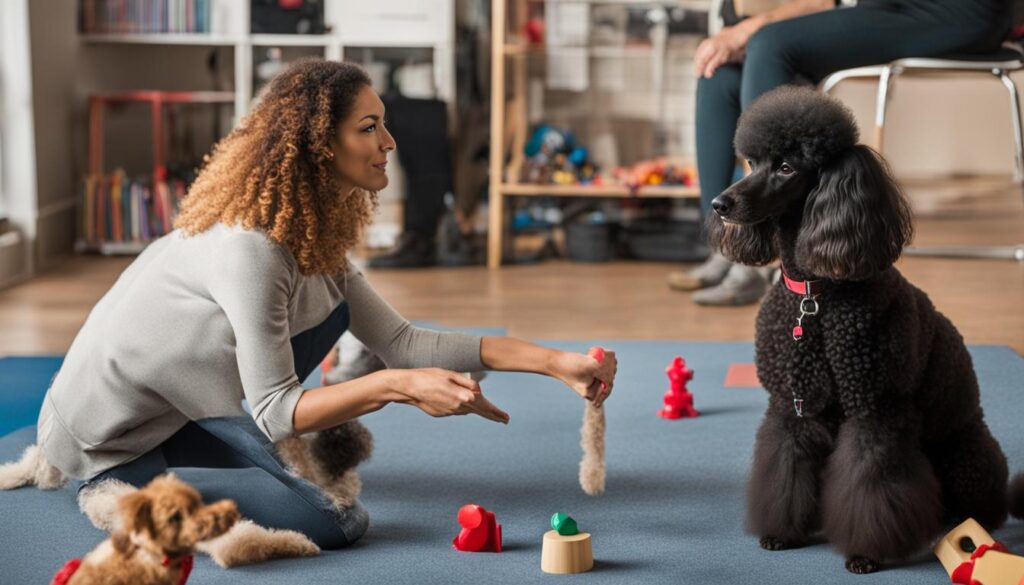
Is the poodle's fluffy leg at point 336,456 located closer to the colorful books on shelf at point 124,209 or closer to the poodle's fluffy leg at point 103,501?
the poodle's fluffy leg at point 103,501

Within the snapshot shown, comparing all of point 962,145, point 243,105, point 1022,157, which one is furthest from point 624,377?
point 962,145

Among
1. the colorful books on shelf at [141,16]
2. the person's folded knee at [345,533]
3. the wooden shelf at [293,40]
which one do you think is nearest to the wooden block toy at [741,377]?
the person's folded knee at [345,533]

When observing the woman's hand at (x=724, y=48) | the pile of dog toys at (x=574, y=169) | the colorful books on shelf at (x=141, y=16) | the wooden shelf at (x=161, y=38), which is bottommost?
the pile of dog toys at (x=574, y=169)

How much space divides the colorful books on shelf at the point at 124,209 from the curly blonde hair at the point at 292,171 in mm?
2802

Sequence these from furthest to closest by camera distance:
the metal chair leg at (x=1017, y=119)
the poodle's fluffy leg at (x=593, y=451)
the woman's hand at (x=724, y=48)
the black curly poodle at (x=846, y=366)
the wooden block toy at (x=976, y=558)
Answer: the metal chair leg at (x=1017, y=119) < the woman's hand at (x=724, y=48) < the poodle's fluffy leg at (x=593, y=451) < the black curly poodle at (x=846, y=366) < the wooden block toy at (x=976, y=558)

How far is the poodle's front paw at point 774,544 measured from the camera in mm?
1941

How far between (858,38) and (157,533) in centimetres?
215

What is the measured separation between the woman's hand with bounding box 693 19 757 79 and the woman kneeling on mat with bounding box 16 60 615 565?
1.39m

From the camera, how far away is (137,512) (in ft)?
4.59

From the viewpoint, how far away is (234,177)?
1985mm

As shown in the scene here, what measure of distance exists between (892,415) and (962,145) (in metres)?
5.49

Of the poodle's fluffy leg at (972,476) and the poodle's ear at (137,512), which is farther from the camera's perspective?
the poodle's fluffy leg at (972,476)

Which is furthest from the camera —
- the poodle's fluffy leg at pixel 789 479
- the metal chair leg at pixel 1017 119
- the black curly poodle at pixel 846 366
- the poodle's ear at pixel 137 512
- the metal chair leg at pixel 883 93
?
the metal chair leg at pixel 1017 119

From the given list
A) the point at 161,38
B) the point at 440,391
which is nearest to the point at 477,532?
the point at 440,391
